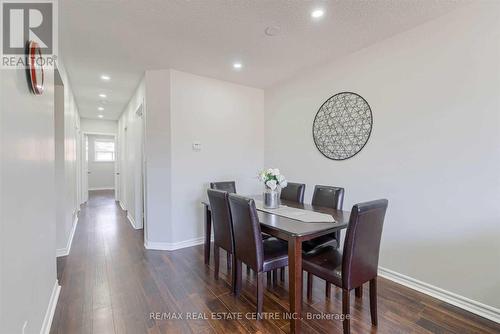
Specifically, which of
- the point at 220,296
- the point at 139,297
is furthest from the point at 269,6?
the point at 139,297

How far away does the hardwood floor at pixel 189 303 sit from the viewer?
183 centimetres

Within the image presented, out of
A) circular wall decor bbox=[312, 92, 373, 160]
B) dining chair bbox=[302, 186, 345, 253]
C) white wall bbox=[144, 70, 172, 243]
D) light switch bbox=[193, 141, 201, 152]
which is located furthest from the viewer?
light switch bbox=[193, 141, 201, 152]

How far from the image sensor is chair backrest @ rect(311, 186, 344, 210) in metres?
2.63

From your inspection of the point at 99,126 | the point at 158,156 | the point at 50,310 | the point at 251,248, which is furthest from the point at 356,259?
the point at 99,126

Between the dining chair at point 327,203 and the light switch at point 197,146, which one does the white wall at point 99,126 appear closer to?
the light switch at point 197,146

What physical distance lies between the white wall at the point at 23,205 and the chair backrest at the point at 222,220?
4.43ft

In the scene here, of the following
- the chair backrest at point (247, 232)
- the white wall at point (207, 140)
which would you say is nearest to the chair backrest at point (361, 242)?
the chair backrest at point (247, 232)

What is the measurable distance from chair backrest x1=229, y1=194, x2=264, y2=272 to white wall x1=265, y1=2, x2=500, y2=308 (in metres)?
1.62

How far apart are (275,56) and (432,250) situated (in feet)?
9.00

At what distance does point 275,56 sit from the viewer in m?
3.07

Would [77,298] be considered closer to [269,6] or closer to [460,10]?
[269,6]

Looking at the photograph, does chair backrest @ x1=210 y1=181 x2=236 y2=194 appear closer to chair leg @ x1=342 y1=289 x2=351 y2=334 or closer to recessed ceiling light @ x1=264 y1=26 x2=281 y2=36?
recessed ceiling light @ x1=264 y1=26 x2=281 y2=36

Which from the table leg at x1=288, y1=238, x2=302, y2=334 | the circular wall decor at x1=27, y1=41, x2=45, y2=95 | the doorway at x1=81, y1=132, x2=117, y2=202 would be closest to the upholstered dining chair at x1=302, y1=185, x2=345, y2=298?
the table leg at x1=288, y1=238, x2=302, y2=334

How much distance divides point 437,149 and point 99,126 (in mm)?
8688
